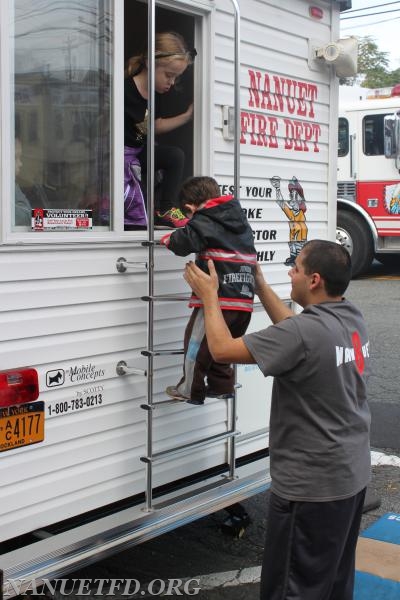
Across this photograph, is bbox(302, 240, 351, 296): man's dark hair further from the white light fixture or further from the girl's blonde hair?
the white light fixture

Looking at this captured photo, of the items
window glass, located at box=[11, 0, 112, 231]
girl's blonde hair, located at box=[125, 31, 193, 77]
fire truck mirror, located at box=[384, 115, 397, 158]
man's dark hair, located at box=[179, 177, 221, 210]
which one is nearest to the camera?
window glass, located at box=[11, 0, 112, 231]

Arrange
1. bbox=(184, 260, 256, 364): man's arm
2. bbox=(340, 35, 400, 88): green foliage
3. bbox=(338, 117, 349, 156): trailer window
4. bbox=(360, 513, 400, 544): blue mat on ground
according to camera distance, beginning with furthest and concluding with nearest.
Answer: bbox=(340, 35, 400, 88): green foliage
bbox=(338, 117, 349, 156): trailer window
bbox=(360, 513, 400, 544): blue mat on ground
bbox=(184, 260, 256, 364): man's arm

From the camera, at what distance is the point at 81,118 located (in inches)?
137

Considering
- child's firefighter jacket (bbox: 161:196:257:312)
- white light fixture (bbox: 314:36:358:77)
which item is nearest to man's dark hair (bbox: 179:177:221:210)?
child's firefighter jacket (bbox: 161:196:257:312)

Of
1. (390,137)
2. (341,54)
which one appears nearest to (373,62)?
(390,137)

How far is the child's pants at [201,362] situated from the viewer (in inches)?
141

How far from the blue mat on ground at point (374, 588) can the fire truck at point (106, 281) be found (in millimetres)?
689

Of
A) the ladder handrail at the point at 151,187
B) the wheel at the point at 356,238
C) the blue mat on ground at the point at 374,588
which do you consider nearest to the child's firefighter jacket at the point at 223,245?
the ladder handrail at the point at 151,187

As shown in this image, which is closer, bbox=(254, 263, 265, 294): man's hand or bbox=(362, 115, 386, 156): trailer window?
bbox=(254, 263, 265, 294): man's hand

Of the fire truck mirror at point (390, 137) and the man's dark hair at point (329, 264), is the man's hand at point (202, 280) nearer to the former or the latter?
the man's dark hair at point (329, 264)

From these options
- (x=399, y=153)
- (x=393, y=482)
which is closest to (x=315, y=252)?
(x=393, y=482)

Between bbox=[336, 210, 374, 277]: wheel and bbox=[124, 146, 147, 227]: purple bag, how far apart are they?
1033 centimetres

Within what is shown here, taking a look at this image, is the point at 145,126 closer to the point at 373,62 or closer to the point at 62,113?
the point at 62,113

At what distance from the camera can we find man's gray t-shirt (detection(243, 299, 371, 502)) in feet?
9.07
